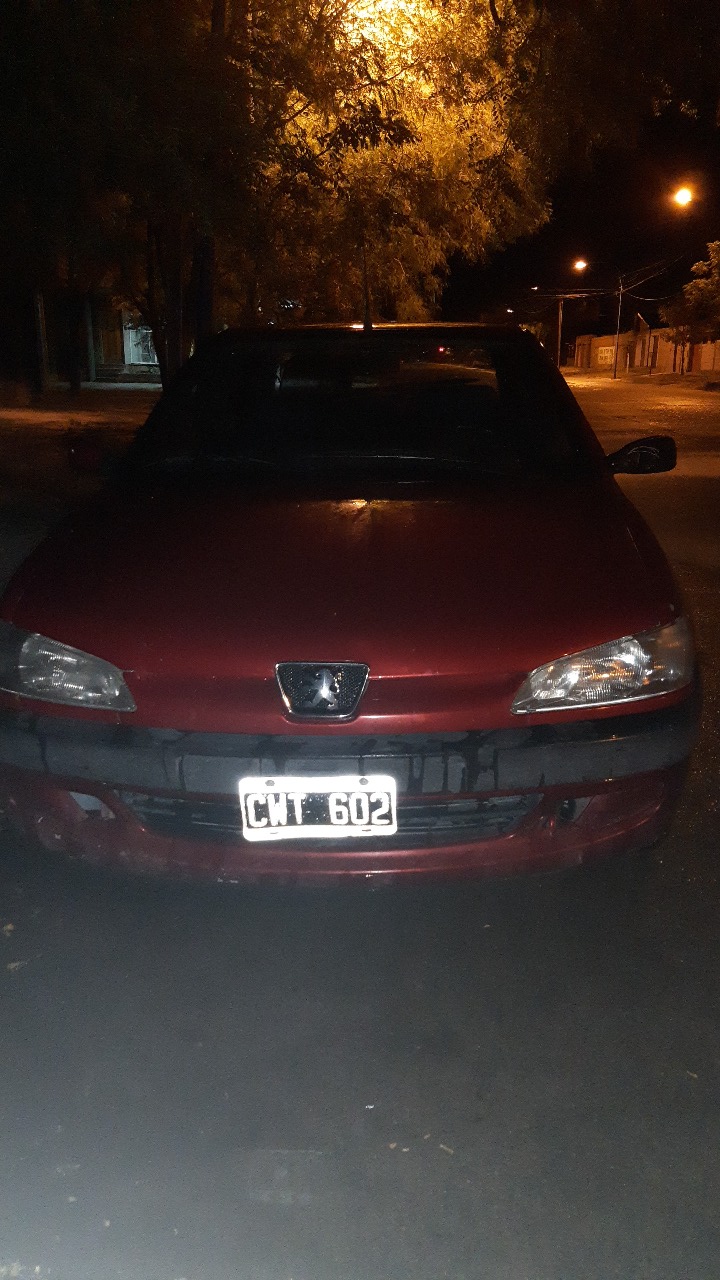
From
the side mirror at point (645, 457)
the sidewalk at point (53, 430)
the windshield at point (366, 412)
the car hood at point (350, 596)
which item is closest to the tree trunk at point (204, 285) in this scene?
the sidewalk at point (53, 430)

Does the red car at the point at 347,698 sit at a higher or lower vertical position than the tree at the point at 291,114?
lower

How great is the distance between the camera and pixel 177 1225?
2141mm

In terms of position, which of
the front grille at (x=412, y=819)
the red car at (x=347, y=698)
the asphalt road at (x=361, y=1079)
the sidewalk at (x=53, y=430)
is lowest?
the sidewalk at (x=53, y=430)

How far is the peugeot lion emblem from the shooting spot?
2768 mm

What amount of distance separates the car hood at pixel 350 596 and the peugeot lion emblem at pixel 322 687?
22 mm

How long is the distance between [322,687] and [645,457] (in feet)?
6.90

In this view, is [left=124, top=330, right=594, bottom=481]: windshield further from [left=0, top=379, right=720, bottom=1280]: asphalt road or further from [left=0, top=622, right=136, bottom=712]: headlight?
[left=0, top=379, right=720, bottom=1280]: asphalt road

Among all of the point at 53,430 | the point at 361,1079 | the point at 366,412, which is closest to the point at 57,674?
the point at 361,1079

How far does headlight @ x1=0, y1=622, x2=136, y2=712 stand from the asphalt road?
0.54 m

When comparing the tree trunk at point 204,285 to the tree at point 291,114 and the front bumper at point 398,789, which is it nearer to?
the tree at point 291,114

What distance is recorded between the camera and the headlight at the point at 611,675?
2834 millimetres

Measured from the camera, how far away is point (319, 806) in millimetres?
2754

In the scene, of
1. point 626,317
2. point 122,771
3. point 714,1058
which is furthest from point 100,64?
point 626,317

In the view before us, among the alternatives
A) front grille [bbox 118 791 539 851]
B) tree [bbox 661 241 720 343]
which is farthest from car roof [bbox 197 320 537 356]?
tree [bbox 661 241 720 343]
